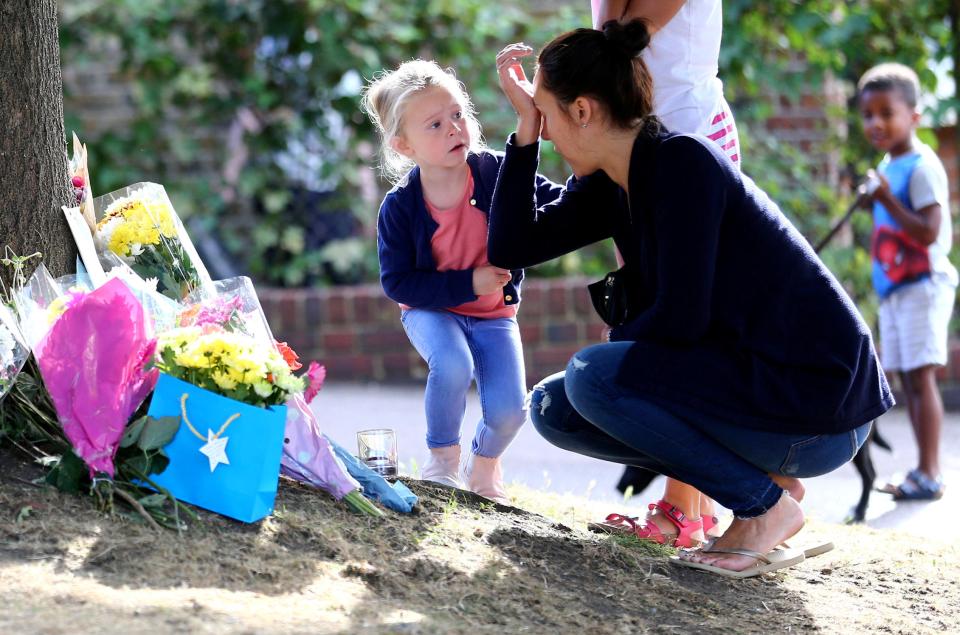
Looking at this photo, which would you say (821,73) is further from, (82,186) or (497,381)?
(82,186)

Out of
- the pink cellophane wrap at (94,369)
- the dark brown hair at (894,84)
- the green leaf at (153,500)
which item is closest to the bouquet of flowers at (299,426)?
the pink cellophane wrap at (94,369)

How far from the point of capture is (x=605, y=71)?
3.06m

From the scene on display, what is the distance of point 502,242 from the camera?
10.8ft

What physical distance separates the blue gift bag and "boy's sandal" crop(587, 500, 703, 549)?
1.05 metres

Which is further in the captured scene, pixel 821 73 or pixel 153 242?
pixel 821 73

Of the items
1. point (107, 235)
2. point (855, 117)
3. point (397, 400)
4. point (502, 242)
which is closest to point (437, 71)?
point (502, 242)

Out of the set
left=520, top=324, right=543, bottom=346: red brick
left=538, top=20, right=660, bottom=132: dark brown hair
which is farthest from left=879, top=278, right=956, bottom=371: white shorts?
left=538, top=20, right=660, bottom=132: dark brown hair

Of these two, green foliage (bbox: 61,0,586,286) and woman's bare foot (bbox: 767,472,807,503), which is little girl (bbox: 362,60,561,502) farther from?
Answer: green foliage (bbox: 61,0,586,286)

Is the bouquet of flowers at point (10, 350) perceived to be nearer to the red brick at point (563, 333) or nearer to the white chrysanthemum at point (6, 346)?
the white chrysanthemum at point (6, 346)

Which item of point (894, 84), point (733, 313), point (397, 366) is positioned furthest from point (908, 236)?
point (397, 366)

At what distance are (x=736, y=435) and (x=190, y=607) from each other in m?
1.38

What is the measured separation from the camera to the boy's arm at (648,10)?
10.9 feet

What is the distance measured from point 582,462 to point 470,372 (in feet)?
7.59

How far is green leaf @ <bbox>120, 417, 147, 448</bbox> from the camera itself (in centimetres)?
282
